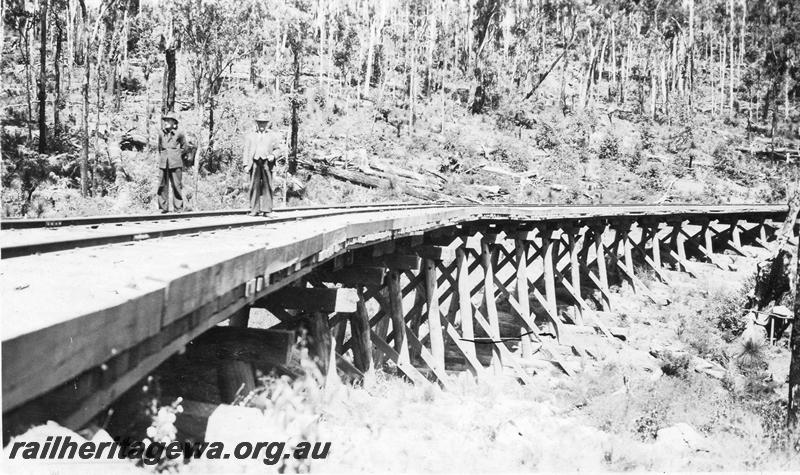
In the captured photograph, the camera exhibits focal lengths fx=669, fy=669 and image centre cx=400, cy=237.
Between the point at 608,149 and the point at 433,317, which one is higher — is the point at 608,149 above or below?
above

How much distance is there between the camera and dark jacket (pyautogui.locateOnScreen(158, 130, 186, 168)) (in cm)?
782

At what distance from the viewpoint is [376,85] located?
46250 mm

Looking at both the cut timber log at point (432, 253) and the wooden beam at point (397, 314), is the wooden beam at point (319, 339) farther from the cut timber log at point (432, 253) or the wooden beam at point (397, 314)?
the cut timber log at point (432, 253)

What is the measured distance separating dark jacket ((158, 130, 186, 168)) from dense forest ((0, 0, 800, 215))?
33.0 feet

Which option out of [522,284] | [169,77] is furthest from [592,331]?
[169,77]

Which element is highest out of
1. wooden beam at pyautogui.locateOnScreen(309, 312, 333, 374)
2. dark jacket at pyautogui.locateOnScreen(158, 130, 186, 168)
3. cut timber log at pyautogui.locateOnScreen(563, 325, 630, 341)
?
dark jacket at pyautogui.locateOnScreen(158, 130, 186, 168)

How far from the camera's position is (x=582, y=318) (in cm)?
1452

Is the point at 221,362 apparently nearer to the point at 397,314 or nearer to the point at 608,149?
the point at 397,314

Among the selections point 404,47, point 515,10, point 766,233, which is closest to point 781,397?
point 766,233

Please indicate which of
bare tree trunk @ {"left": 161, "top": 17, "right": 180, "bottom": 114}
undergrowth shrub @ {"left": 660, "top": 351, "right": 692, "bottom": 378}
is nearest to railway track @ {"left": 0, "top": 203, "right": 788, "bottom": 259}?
undergrowth shrub @ {"left": 660, "top": 351, "right": 692, "bottom": 378}

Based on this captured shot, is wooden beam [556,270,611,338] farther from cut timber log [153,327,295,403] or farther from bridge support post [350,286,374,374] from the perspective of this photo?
cut timber log [153,327,295,403]

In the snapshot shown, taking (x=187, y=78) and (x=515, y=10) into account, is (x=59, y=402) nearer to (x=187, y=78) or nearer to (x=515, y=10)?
(x=187, y=78)

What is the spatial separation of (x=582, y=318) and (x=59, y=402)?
Result: 13.7 m

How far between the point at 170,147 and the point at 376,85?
130 ft
